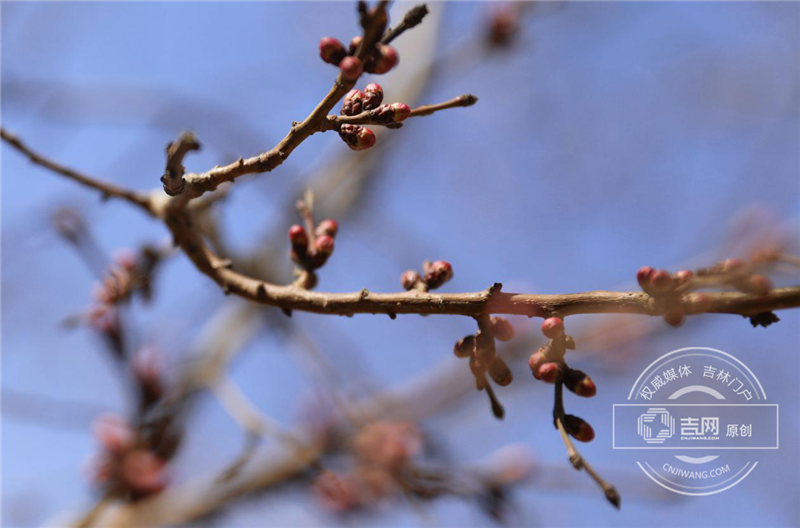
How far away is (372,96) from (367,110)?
0.03 metres

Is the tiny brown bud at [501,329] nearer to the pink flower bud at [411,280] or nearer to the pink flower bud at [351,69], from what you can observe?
the pink flower bud at [411,280]

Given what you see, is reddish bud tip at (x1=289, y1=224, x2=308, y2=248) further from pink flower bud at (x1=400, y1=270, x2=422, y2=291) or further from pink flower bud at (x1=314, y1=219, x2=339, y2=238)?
pink flower bud at (x1=400, y1=270, x2=422, y2=291)

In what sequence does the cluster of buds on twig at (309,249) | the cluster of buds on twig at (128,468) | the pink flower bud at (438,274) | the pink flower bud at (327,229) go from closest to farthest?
the pink flower bud at (438,274), the cluster of buds on twig at (309,249), the pink flower bud at (327,229), the cluster of buds on twig at (128,468)

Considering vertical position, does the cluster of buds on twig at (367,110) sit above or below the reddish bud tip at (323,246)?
below

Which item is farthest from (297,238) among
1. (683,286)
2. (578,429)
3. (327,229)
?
(683,286)

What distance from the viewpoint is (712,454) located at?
202 centimetres

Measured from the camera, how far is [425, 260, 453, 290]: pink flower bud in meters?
1.49

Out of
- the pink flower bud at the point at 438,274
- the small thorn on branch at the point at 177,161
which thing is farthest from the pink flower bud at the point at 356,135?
the pink flower bud at the point at 438,274

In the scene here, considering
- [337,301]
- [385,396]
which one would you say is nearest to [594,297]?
[337,301]

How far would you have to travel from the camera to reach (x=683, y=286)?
115cm

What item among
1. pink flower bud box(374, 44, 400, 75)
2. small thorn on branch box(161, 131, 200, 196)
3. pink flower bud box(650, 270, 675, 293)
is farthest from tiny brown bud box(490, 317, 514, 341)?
small thorn on branch box(161, 131, 200, 196)

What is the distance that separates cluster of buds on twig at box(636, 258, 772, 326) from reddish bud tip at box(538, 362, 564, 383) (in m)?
0.27

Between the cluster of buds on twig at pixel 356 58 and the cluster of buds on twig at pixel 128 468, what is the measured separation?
101 inches

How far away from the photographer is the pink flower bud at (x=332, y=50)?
124 centimetres
